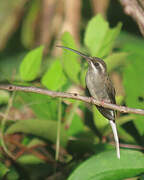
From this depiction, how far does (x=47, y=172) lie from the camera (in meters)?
1.31

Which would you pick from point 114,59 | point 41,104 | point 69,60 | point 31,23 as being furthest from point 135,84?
point 31,23

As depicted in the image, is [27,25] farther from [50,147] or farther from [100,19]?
[50,147]

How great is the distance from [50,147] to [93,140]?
157 mm

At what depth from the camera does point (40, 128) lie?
1.24m

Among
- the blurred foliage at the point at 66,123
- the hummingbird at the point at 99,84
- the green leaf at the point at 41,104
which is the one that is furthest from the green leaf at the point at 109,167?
the hummingbird at the point at 99,84

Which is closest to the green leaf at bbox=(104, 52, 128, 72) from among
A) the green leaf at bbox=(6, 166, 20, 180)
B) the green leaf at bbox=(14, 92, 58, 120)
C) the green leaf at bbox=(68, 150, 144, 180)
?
the green leaf at bbox=(14, 92, 58, 120)

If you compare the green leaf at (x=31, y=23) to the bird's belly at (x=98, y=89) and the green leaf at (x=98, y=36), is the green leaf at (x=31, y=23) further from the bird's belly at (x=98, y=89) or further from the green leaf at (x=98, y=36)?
the green leaf at (x=98, y=36)

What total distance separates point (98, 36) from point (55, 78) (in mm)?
239

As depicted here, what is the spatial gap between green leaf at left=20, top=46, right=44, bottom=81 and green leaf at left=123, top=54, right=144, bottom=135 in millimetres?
347

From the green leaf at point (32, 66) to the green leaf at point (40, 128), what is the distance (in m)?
0.19

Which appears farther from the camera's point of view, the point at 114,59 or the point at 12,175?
the point at 114,59

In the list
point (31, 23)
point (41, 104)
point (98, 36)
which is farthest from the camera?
point (31, 23)

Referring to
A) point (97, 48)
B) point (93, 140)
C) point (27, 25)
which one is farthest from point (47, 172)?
point (27, 25)

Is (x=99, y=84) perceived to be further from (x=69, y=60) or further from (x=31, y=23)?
(x=31, y=23)
